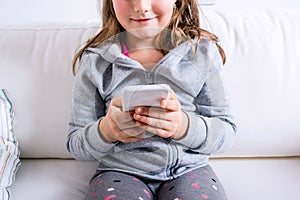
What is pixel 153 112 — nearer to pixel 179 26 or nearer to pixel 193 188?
pixel 193 188

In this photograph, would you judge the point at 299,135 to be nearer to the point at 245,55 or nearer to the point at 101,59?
the point at 245,55

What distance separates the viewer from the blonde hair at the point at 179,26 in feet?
3.14

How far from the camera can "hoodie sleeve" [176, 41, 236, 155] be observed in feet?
2.92

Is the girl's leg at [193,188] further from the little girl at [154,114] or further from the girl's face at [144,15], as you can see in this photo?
the girl's face at [144,15]

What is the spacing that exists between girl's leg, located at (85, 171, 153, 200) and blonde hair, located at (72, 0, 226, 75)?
294 millimetres

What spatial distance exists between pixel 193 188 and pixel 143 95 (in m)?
0.24

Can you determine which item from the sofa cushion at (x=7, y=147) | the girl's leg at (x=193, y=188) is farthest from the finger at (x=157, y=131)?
the sofa cushion at (x=7, y=147)

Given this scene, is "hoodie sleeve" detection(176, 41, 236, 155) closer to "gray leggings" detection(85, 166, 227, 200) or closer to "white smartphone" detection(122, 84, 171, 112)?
"gray leggings" detection(85, 166, 227, 200)

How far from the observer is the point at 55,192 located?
37.8 inches

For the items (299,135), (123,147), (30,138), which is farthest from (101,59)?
(299,135)

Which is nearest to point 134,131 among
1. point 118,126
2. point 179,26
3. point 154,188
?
point 118,126

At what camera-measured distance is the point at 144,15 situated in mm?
837

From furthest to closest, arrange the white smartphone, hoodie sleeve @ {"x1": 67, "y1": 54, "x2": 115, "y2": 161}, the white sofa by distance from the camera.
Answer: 1. the white sofa
2. hoodie sleeve @ {"x1": 67, "y1": 54, "x2": 115, "y2": 161}
3. the white smartphone

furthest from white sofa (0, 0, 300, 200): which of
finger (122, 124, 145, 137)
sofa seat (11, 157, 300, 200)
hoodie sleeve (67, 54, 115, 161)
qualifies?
finger (122, 124, 145, 137)
